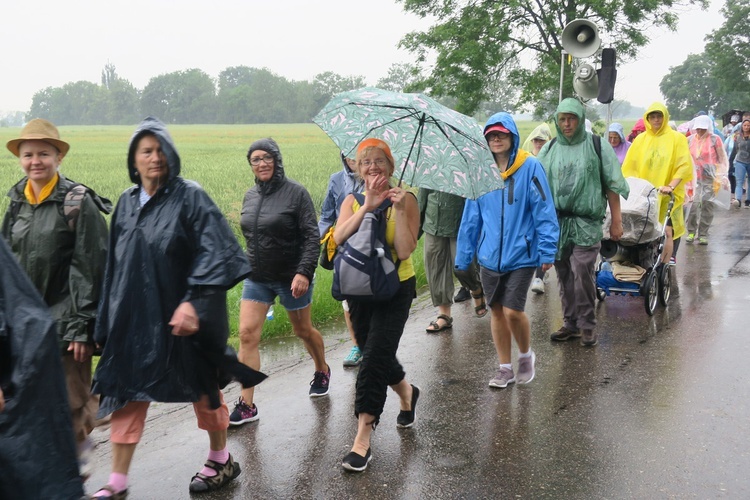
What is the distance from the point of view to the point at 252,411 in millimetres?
5438

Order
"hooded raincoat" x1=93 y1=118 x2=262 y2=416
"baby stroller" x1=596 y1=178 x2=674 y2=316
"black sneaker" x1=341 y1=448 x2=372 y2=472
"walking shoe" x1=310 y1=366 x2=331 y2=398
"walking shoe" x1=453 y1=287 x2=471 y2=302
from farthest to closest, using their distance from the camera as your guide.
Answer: "walking shoe" x1=453 y1=287 x2=471 y2=302
"baby stroller" x1=596 y1=178 x2=674 y2=316
"walking shoe" x1=310 y1=366 x2=331 y2=398
"black sneaker" x1=341 y1=448 x2=372 y2=472
"hooded raincoat" x1=93 y1=118 x2=262 y2=416

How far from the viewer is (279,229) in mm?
5465

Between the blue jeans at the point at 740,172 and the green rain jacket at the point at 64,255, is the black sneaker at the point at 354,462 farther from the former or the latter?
the blue jeans at the point at 740,172

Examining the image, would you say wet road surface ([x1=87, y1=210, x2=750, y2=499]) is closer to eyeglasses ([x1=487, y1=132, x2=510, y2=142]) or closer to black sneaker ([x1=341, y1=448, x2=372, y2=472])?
black sneaker ([x1=341, y1=448, x2=372, y2=472])

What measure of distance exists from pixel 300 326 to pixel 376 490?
166cm

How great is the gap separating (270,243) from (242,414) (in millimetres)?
1098

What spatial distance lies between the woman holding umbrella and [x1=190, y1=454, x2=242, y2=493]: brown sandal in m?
0.60

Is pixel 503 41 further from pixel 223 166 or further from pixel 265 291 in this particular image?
pixel 265 291

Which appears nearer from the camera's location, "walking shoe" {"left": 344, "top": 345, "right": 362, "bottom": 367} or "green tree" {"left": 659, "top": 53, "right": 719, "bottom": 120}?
"walking shoe" {"left": 344, "top": 345, "right": 362, "bottom": 367}

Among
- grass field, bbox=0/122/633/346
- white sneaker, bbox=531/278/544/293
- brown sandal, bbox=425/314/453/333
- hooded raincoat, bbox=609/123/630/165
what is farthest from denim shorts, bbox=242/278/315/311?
hooded raincoat, bbox=609/123/630/165

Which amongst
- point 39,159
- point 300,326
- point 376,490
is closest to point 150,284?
point 39,159

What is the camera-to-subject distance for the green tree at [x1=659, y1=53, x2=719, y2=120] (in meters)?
106

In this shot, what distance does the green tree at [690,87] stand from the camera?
Result: 105750mm

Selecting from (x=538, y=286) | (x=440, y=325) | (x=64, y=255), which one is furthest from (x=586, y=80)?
(x=64, y=255)
